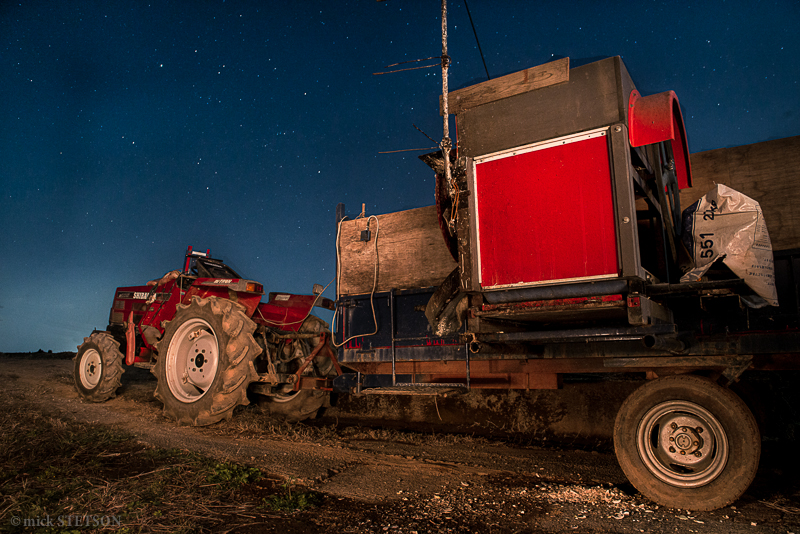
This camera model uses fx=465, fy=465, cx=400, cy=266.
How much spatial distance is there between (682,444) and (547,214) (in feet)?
6.14

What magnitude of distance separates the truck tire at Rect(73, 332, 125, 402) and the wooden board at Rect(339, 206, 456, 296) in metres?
4.95

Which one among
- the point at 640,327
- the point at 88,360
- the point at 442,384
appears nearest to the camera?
the point at 640,327

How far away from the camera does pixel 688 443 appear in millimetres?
3252

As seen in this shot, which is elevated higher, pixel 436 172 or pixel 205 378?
pixel 436 172

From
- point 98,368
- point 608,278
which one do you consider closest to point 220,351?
point 98,368

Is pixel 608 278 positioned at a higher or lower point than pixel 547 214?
lower

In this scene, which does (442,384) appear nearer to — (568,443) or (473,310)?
(473,310)

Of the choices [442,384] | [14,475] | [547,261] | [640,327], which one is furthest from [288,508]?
[640,327]

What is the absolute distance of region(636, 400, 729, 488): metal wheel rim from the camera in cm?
317

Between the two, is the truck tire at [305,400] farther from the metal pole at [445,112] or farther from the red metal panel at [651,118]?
the red metal panel at [651,118]

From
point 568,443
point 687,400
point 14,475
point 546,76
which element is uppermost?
point 546,76

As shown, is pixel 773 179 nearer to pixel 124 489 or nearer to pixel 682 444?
pixel 682 444

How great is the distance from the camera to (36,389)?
8602 millimetres

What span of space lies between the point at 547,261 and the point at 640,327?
0.77m
